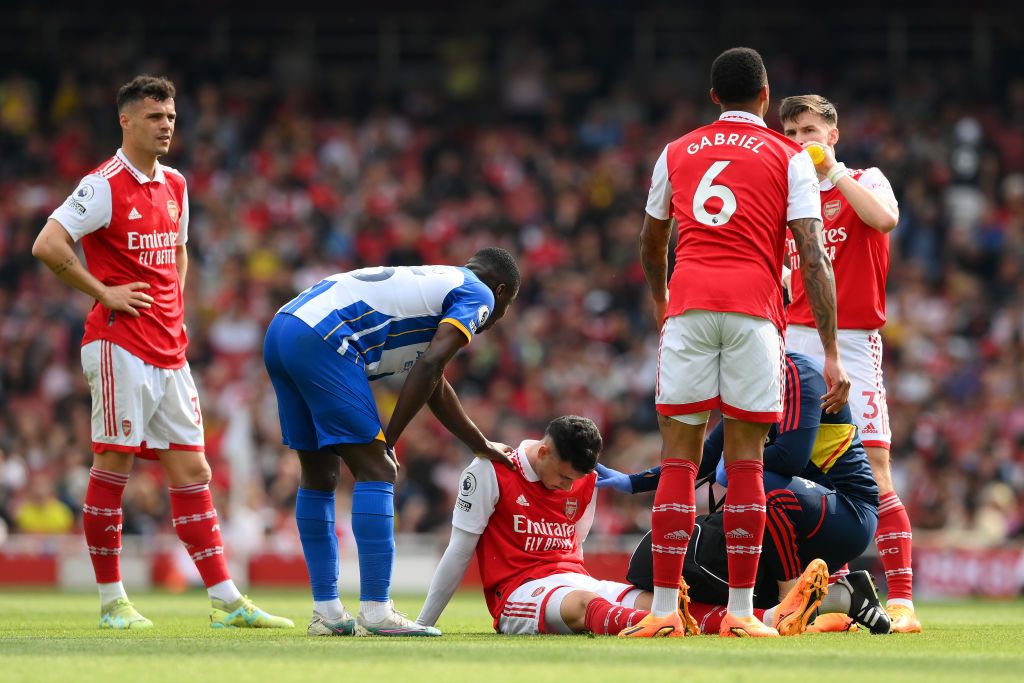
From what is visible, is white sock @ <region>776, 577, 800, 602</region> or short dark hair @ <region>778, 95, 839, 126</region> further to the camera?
short dark hair @ <region>778, 95, 839, 126</region>

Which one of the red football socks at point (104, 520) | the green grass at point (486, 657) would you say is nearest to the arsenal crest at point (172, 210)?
the red football socks at point (104, 520)

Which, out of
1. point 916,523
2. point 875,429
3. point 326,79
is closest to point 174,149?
point 326,79

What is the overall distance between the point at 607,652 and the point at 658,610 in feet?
3.23

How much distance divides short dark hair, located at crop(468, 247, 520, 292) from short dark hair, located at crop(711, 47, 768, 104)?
1284 mm

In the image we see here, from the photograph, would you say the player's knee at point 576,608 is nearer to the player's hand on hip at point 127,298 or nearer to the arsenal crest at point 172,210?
the player's hand on hip at point 127,298

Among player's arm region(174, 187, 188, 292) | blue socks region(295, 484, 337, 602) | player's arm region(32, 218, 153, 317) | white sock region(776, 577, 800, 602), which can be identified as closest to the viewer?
blue socks region(295, 484, 337, 602)

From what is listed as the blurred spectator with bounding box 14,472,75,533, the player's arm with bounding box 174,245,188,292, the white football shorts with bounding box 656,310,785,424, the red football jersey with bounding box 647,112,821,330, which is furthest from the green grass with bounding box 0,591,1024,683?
the blurred spectator with bounding box 14,472,75,533

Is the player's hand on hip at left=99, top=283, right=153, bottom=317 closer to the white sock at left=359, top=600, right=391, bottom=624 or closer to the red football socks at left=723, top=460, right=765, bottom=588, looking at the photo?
the white sock at left=359, top=600, right=391, bottom=624

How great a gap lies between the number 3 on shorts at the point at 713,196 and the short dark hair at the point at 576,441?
3.53 feet

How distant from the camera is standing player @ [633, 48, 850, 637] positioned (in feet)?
21.4

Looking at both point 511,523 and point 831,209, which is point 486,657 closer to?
point 511,523

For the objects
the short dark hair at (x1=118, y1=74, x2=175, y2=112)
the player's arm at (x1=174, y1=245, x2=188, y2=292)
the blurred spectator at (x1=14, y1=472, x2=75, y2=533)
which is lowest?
the blurred spectator at (x1=14, y1=472, x2=75, y2=533)

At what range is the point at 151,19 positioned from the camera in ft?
80.3

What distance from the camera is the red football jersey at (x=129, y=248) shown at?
7809 mm
